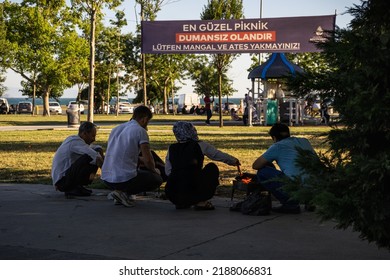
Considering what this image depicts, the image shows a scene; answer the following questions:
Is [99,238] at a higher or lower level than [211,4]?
lower

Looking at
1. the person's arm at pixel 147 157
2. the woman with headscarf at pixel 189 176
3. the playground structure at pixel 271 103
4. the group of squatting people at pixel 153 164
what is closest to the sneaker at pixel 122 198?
the group of squatting people at pixel 153 164

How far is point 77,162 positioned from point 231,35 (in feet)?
61.3

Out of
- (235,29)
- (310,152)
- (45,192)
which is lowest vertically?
(45,192)

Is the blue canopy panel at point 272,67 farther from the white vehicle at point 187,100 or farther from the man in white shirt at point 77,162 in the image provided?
the white vehicle at point 187,100

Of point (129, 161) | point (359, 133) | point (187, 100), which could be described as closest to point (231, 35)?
point (129, 161)

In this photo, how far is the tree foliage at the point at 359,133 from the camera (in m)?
4.28

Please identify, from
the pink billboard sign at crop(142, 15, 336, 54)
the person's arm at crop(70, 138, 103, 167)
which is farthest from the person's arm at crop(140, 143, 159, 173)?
the pink billboard sign at crop(142, 15, 336, 54)

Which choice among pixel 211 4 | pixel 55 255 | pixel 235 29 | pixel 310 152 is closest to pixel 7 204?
pixel 55 255

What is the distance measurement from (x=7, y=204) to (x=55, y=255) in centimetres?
328

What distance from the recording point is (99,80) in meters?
74.0

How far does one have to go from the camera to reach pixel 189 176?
8.29 metres

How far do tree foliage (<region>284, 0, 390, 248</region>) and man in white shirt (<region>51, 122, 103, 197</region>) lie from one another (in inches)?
195

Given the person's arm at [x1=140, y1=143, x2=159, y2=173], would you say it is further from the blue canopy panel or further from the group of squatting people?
the blue canopy panel

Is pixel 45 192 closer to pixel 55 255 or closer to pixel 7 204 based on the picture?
pixel 7 204
